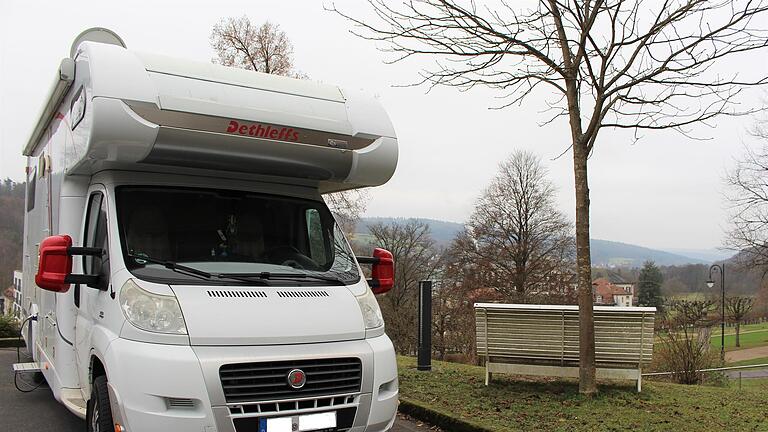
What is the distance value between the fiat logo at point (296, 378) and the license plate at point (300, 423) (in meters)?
0.19

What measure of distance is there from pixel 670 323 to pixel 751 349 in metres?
55.0

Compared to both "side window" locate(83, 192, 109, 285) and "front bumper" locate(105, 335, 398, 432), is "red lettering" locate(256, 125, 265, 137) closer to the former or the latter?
"side window" locate(83, 192, 109, 285)

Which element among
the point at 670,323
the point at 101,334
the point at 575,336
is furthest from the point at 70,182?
the point at 670,323

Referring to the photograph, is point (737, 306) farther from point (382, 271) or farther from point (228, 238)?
point (228, 238)

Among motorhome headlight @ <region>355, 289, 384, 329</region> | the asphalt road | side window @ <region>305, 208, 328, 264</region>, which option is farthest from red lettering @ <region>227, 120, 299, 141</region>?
the asphalt road

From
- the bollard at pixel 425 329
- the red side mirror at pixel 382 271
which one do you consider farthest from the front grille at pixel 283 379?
the bollard at pixel 425 329

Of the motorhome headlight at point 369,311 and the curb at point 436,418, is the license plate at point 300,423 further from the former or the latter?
the curb at point 436,418

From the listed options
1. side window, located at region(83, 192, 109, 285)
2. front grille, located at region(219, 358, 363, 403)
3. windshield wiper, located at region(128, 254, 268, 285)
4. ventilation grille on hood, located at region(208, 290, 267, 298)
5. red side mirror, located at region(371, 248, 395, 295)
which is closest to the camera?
front grille, located at region(219, 358, 363, 403)

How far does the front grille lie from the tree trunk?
3.64 metres

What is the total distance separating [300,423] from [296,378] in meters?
0.27

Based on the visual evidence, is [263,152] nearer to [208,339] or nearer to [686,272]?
[208,339]

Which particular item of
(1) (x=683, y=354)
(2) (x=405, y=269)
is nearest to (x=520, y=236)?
(2) (x=405, y=269)

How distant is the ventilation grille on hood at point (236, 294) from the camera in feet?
13.9

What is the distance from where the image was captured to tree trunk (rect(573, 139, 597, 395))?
7160 mm
